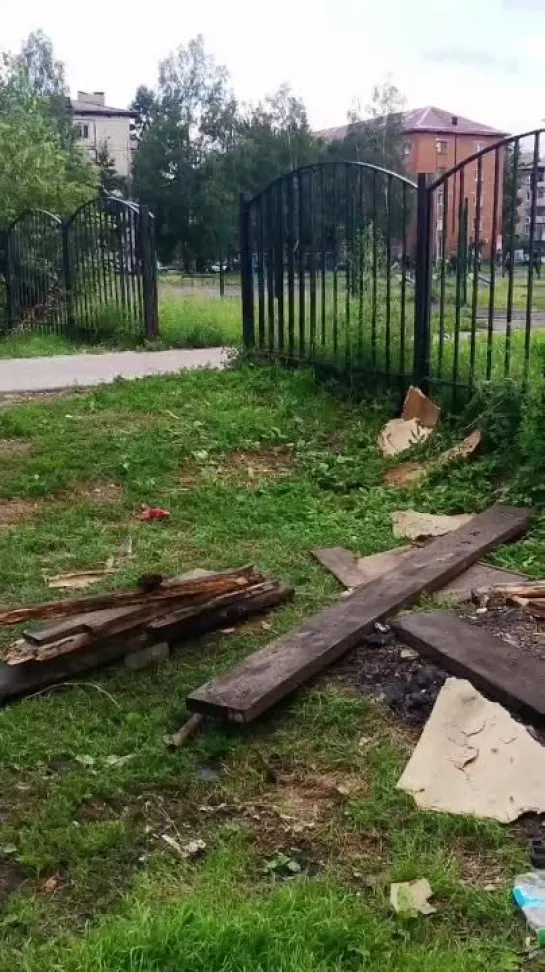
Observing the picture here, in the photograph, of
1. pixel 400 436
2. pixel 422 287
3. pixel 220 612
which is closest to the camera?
pixel 220 612

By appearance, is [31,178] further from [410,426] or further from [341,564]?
[341,564]

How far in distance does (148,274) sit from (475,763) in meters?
10.2

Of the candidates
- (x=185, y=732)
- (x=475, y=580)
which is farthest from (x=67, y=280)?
(x=185, y=732)

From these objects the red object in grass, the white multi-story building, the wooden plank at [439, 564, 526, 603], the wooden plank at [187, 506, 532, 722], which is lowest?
the red object in grass

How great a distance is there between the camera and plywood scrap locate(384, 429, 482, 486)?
6.11 m

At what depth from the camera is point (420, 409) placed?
696cm

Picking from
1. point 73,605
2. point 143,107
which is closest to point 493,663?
point 73,605

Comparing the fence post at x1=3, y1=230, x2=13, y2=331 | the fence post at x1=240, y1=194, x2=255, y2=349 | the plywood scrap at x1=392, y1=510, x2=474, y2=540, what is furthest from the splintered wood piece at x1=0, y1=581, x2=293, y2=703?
the fence post at x1=3, y1=230, x2=13, y2=331

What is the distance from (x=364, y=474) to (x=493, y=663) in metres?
3.20

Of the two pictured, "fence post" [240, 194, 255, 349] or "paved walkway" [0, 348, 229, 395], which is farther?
"fence post" [240, 194, 255, 349]

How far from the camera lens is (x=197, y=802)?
2.79 m

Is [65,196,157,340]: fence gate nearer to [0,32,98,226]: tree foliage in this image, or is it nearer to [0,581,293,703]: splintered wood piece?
[0,32,98,226]: tree foliage

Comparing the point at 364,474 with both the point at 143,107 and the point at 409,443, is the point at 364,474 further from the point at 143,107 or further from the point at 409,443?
the point at 143,107

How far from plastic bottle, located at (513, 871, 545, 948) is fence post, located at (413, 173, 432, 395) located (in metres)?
5.08
